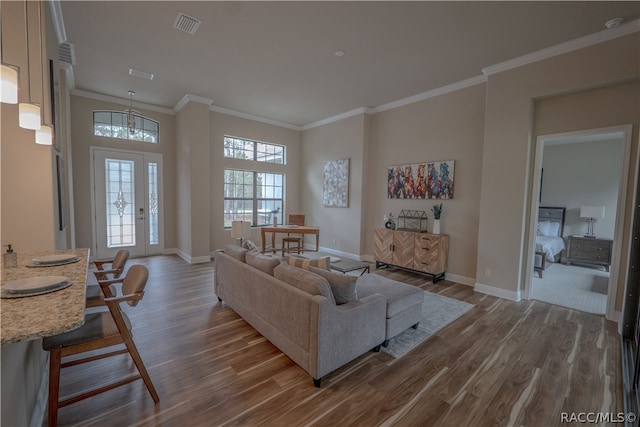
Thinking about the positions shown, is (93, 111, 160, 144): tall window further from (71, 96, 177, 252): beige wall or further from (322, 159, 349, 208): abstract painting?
(322, 159, 349, 208): abstract painting

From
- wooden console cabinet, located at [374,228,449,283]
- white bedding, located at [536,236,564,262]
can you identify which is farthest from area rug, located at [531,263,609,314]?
wooden console cabinet, located at [374,228,449,283]

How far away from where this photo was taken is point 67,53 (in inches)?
143

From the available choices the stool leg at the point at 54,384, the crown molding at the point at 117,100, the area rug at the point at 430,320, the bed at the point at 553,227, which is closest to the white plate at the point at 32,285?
the stool leg at the point at 54,384

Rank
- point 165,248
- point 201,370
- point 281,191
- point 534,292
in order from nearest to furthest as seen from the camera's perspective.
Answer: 1. point 201,370
2. point 534,292
3. point 165,248
4. point 281,191

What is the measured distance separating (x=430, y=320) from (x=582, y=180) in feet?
18.2

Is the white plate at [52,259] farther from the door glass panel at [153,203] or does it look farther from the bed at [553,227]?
the bed at [553,227]

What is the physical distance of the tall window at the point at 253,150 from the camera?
6.41 m

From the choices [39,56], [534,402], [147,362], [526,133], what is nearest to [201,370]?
[147,362]

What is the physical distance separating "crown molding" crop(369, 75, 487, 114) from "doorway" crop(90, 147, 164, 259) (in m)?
5.07

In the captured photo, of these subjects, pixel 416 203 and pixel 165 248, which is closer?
pixel 416 203

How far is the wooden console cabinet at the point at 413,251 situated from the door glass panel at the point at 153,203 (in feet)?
16.2

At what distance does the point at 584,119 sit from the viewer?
3.38m

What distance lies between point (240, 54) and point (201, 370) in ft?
12.3

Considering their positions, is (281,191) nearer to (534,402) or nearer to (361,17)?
(361,17)
